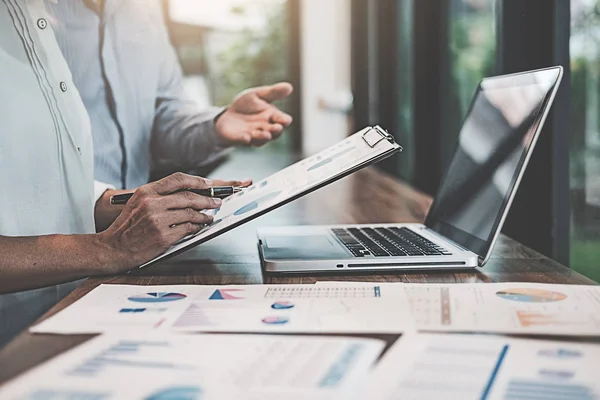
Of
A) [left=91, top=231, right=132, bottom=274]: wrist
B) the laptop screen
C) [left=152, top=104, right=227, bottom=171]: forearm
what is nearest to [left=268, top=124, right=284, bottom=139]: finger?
the laptop screen

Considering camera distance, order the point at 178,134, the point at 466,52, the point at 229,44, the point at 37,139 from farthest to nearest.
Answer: the point at 229,44 → the point at 466,52 → the point at 178,134 → the point at 37,139

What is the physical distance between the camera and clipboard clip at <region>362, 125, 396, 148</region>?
3.62 feet

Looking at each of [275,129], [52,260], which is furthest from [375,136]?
[275,129]

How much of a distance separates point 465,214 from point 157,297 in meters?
0.52

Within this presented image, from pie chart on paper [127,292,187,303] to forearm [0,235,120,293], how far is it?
16 cm

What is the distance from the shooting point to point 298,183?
3.71ft

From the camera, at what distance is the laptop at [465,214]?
1090mm

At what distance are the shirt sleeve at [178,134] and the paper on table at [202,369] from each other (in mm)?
1438

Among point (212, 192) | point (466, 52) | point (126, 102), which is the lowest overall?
point (212, 192)

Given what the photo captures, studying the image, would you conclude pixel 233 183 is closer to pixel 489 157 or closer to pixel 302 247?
pixel 302 247

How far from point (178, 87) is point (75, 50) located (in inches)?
19.6

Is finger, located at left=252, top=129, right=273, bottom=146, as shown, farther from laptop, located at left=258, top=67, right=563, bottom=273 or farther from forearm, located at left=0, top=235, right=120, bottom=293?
forearm, located at left=0, top=235, right=120, bottom=293

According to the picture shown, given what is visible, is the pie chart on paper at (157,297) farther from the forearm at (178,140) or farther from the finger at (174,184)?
the forearm at (178,140)

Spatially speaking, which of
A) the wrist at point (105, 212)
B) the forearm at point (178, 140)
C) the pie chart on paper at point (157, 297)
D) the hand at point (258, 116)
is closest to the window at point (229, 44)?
the forearm at point (178, 140)
